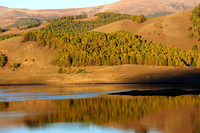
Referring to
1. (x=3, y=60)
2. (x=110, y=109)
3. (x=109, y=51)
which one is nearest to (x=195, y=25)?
(x=109, y=51)

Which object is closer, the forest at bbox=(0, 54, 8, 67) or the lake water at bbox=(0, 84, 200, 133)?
the lake water at bbox=(0, 84, 200, 133)

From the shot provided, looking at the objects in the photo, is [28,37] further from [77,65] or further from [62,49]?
[77,65]

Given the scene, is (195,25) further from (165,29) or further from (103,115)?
(103,115)

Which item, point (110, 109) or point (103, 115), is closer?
point (103, 115)

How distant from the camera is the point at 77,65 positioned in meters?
113

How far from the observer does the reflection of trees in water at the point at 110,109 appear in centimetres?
3419

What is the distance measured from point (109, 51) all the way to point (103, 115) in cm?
8448

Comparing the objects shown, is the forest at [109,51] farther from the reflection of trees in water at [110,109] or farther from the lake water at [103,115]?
the lake water at [103,115]

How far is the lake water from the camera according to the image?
3002 centimetres

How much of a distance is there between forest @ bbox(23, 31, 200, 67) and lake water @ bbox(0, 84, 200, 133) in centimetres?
5424

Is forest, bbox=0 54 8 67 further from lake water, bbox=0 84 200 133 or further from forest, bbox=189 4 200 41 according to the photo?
lake water, bbox=0 84 200 133

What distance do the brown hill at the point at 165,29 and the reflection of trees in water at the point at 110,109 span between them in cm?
9196

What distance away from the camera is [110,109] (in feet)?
131

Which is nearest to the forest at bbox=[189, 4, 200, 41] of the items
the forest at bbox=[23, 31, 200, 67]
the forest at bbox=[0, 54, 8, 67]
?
the forest at bbox=[23, 31, 200, 67]
